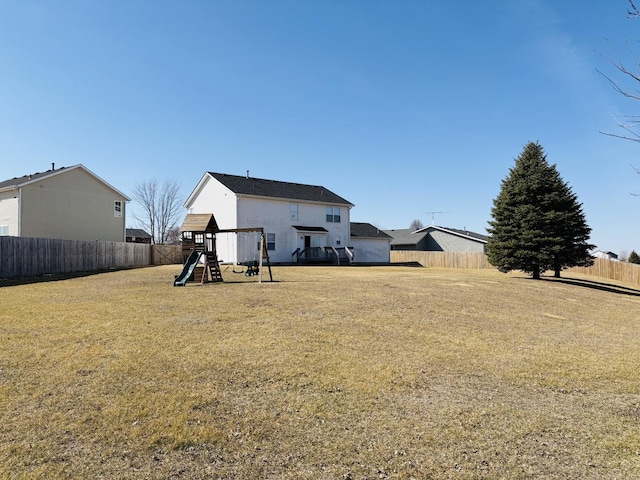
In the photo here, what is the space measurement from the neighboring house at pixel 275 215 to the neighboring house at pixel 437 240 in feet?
62.2

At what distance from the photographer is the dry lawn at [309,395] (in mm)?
3645

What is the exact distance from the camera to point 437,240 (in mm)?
56188

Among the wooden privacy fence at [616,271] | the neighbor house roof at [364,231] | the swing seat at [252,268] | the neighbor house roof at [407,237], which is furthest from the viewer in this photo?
the neighbor house roof at [407,237]

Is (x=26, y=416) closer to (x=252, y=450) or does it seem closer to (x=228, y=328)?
(x=252, y=450)

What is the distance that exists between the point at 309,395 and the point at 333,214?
34.1 metres

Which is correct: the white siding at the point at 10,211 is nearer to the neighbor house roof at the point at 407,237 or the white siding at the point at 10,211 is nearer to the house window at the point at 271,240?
the house window at the point at 271,240

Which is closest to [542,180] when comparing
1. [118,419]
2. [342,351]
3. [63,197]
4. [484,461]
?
[342,351]

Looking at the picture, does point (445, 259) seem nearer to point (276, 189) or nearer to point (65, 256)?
point (276, 189)

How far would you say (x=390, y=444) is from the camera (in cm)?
396

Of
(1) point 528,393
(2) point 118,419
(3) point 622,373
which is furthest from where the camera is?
(3) point 622,373

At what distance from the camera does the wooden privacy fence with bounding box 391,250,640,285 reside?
32969 mm

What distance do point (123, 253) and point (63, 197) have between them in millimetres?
5845

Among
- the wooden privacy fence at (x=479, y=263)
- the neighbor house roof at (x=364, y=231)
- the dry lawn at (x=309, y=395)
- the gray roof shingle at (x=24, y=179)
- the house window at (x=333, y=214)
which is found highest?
the gray roof shingle at (x=24, y=179)

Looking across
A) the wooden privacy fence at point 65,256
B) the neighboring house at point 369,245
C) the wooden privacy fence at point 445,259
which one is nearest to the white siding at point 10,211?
the wooden privacy fence at point 65,256
